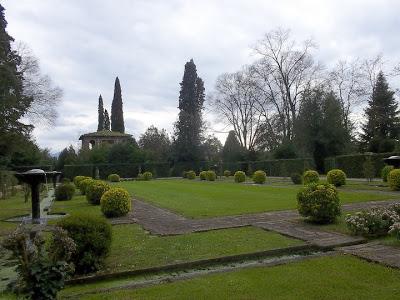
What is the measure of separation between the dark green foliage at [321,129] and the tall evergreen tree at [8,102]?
2531cm

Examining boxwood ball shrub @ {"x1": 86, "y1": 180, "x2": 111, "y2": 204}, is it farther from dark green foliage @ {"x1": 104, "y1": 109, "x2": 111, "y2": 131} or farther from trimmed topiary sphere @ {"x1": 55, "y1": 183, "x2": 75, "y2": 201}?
dark green foliage @ {"x1": 104, "y1": 109, "x2": 111, "y2": 131}

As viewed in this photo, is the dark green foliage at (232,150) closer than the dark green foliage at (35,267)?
No

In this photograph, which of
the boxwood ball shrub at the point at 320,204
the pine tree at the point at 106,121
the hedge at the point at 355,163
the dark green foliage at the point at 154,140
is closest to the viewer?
the boxwood ball shrub at the point at 320,204

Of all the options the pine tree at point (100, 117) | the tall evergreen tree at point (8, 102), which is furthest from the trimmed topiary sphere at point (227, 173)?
the pine tree at point (100, 117)

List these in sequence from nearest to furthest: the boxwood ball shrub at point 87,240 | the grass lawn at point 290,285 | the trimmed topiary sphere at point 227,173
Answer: the grass lawn at point 290,285 → the boxwood ball shrub at point 87,240 → the trimmed topiary sphere at point 227,173

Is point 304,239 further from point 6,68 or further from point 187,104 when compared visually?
point 187,104

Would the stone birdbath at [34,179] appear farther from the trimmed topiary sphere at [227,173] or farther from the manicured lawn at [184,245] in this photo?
the trimmed topiary sphere at [227,173]

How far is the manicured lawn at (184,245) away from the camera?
673 cm

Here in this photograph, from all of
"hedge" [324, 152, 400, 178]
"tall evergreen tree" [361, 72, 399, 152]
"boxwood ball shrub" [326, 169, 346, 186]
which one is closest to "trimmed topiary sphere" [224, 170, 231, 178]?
"hedge" [324, 152, 400, 178]

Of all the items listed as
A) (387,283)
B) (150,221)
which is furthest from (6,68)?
(387,283)

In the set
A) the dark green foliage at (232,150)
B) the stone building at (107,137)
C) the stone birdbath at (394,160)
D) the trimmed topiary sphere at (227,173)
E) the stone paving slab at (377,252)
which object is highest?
the stone building at (107,137)

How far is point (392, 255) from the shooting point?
6.47 meters

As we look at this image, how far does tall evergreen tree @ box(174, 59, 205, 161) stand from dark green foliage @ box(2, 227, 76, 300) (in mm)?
46318

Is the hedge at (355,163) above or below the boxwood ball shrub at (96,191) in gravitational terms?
above
